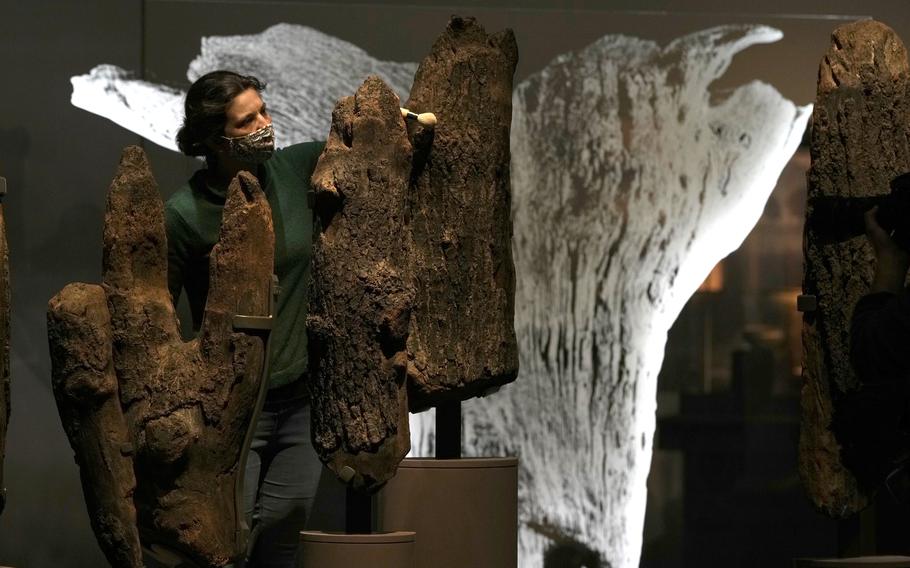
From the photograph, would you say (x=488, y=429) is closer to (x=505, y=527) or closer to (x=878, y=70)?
(x=505, y=527)

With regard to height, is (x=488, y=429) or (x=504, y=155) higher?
(x=504, y=155)

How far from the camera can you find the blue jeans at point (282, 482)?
324 centimetres

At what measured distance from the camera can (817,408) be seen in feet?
10.0

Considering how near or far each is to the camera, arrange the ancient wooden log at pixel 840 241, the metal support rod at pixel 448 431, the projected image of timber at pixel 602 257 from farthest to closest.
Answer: the projected image of timber at pixel 602 257, the metal support rod at pixel 448 431, the ancient wooden log at pixel 840 241

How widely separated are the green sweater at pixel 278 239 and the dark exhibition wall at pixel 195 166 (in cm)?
Answer: 101

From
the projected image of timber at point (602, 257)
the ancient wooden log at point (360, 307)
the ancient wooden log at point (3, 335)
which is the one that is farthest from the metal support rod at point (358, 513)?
the projected image of timber at point (602, 257)

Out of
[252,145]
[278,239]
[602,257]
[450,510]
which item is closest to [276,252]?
[278,239]

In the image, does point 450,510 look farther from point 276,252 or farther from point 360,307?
point 276,252

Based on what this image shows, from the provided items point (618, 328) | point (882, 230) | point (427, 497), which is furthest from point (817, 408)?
point (618, 328)

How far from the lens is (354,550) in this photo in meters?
2.75

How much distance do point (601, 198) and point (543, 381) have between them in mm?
628

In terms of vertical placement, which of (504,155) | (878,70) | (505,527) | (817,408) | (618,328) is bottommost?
(505,527)

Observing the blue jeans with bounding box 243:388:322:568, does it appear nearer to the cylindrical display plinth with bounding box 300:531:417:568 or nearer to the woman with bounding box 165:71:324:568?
the woman with bounding box 165:71:324:568

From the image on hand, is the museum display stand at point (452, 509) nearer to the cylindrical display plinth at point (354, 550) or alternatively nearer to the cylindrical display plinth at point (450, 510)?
the cylindrical display plinth at point (450, 510)
